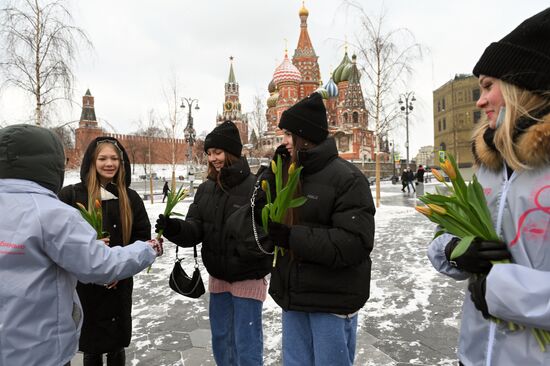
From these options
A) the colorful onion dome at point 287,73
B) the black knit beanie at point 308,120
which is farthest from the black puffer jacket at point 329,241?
the colorful onion dome at point 287,73

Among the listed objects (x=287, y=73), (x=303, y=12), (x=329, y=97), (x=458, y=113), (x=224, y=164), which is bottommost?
(x=224, y=164)

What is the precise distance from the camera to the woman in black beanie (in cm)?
277

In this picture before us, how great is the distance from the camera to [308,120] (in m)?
2.17

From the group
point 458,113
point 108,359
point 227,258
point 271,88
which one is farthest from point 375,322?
point 271,88

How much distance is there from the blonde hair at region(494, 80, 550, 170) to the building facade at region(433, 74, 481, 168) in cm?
5568

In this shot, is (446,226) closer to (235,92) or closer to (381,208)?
(381,208)

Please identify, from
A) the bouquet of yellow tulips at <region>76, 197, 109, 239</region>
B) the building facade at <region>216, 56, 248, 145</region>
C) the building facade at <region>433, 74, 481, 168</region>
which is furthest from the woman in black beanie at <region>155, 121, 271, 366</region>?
the building facade at <region>216, 56, 248, 145</region>

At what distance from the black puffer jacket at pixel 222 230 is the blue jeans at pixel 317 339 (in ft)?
2.34

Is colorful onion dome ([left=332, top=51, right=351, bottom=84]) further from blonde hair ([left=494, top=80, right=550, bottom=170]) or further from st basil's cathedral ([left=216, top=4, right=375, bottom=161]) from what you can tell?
blonde hair ([left=494, top=80, right=550, bottom=170])

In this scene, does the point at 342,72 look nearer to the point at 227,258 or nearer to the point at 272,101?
the point at 272,101

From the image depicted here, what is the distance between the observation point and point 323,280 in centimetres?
203

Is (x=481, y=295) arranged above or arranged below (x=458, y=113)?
below

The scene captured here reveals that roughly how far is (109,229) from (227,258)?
3.16ft

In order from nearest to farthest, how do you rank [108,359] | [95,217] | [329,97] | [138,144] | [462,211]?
[462,211]
[95,217]
[108,359]
[329,97]
[138,144]
